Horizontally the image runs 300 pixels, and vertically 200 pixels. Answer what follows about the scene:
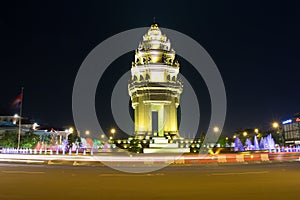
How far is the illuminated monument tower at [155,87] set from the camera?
5512 cm

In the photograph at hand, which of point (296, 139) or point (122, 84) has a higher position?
point (122, 84)

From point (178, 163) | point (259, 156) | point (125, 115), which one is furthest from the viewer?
point (125, 115)

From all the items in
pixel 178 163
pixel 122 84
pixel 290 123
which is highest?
pixel 122 84

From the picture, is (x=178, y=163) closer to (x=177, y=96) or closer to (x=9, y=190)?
A: (x=9, y=190)

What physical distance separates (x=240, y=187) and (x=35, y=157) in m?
22.3

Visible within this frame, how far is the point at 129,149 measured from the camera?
46219 millimetres

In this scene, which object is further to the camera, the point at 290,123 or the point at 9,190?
the point at 290,123

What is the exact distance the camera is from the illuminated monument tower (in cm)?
5512

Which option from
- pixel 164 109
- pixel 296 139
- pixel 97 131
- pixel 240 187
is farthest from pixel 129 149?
pixel 296 139

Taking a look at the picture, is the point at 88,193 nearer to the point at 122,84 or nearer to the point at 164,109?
the point at 164,109

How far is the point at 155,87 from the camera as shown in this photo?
5531 cm

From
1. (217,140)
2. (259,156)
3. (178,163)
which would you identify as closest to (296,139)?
(217,140)

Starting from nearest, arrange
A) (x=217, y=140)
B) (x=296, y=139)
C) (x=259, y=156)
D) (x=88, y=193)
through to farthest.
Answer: (x=88, y=193), (x=259, y=156), (x=217, y=140), (x=296, y=139)

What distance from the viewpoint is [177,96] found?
5950 cm
